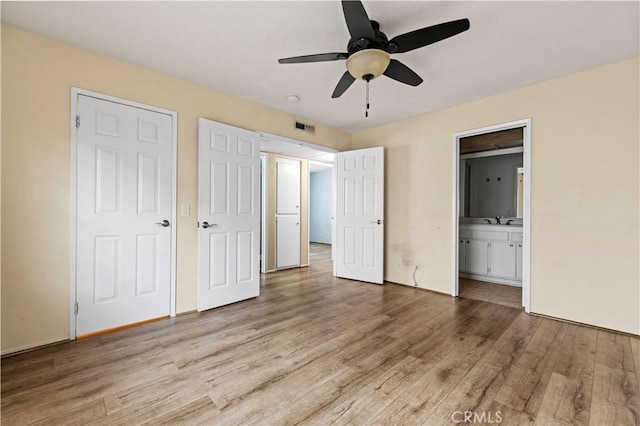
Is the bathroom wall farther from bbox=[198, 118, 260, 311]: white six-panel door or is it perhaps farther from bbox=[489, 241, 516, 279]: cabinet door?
bbox=[198, 118, 260, 311]: white six-panel door

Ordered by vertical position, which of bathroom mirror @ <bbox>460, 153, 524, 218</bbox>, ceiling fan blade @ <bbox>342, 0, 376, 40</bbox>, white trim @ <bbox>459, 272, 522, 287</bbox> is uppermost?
ceiling fan blade @ <bbox>342, 0, 376, 40</bbox>

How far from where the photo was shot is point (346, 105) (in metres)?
3.76

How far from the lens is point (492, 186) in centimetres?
515

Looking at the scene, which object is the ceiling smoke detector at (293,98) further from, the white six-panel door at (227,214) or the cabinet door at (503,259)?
the cabinet door at (503,259)

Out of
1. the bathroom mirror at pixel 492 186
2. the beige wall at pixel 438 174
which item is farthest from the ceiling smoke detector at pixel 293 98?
the bathroom mirror at pixel 492 186

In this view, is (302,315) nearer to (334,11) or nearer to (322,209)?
(334,11)

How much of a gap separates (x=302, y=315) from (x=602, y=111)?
3.61m

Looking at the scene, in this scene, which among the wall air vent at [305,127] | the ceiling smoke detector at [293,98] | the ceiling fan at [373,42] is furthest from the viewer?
the wall air vent at [305,127]

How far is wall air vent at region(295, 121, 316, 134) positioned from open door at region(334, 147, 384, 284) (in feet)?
2.11

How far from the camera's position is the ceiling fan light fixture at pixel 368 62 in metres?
1.97

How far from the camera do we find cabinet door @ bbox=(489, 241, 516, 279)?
434 centimetres

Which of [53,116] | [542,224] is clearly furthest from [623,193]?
[53,116]

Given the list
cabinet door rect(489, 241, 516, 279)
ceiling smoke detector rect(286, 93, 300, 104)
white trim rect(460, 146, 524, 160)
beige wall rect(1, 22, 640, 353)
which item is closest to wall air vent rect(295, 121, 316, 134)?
beige wall rect(1, 22, 640, 353)

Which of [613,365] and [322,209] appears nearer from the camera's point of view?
[613,365]
